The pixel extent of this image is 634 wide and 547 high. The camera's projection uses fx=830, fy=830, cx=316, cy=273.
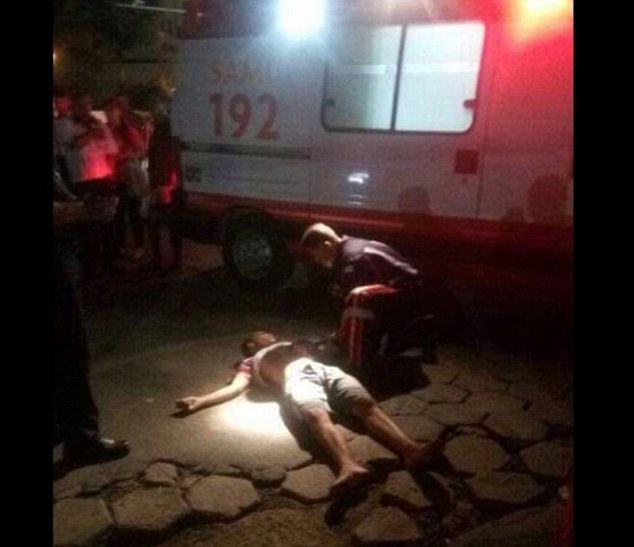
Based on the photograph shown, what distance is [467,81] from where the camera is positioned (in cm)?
609

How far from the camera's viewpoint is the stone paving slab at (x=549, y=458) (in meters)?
4.08

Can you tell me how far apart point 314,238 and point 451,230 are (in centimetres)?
124

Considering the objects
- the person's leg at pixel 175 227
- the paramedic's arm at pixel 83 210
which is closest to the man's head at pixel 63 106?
the person's leg at pixel 175 227

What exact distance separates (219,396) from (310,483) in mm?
1138

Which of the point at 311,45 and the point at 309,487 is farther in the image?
the point at 311,45

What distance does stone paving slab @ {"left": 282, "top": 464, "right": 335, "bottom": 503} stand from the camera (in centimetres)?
385

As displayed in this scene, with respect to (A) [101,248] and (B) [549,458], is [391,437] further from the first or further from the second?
(A) [101,248]

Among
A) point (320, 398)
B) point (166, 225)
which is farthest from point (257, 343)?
point (166, 225)

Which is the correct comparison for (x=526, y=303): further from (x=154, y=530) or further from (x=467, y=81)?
(x=154, y=530)

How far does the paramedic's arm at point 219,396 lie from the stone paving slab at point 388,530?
1538 millimetres

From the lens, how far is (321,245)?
5.56 metres

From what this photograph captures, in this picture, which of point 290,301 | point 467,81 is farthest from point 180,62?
point 467,81

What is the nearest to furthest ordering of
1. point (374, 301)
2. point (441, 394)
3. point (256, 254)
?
point (441, 394) → point (374, 301) → point (256, 254)

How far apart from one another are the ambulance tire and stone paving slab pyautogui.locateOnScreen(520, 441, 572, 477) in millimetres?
3710
